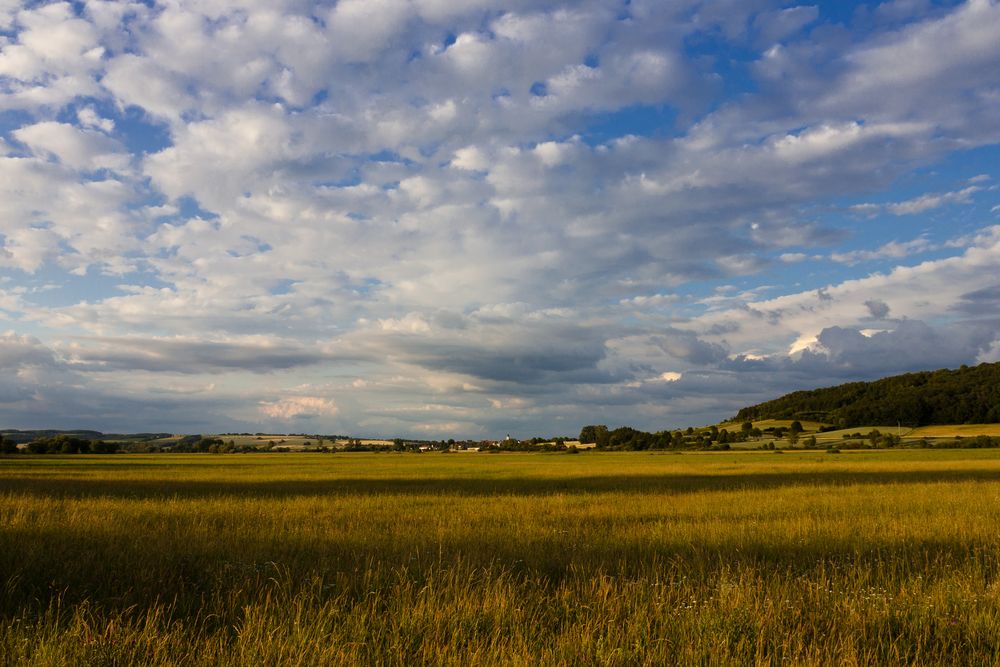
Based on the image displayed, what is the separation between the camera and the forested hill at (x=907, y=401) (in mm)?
134625

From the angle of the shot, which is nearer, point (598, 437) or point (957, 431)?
point (957, 431)

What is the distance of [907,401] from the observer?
469 feet

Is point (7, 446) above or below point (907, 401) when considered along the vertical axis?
below

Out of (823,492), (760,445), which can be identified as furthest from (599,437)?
(823,492)

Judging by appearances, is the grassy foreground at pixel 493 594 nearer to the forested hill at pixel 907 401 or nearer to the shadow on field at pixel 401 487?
the shadow on field at pixel 401 487

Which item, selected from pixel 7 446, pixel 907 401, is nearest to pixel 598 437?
pixel 907 401

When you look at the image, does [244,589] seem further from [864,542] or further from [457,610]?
[864,542]

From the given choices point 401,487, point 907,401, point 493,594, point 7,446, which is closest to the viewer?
point 493,594

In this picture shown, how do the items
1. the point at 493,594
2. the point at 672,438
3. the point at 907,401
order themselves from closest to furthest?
the point at 493,594
the point at 907,401
the point at 672,438

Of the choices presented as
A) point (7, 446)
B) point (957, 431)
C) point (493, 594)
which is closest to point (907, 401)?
point (957, 431)

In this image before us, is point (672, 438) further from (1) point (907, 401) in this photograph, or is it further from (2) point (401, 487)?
(2) point (401, 487)

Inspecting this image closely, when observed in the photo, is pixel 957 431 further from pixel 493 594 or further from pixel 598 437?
pixel 493 594

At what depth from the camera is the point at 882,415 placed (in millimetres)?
143125

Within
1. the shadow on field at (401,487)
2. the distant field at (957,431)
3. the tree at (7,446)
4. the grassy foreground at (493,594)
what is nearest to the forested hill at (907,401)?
the distant field at (957,431)
